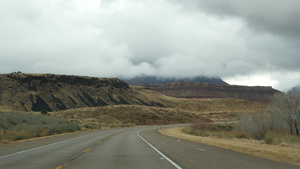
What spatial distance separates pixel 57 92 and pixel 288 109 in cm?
8544

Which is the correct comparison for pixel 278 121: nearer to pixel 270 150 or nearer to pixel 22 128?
pixel 270 150

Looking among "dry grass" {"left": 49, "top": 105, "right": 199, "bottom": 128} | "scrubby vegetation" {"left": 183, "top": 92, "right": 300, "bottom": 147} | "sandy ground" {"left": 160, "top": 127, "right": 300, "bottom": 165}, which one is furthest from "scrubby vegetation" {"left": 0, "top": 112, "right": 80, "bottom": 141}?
"dry grass" {"left": 49, "top": 105, "right": 199, "bottom": 128}

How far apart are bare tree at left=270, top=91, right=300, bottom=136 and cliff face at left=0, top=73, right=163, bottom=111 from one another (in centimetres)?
7424

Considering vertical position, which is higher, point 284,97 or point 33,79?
point 33,79

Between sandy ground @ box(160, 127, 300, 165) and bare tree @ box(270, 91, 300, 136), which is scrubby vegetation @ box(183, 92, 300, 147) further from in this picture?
sandy ground @ box(160, 127, 300, 165)

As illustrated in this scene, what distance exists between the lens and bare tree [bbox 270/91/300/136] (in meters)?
27.9

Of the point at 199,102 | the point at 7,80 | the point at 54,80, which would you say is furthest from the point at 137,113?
the point at 199,102

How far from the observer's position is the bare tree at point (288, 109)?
27881 millimetres

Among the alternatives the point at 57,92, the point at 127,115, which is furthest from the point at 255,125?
the point at 57,92

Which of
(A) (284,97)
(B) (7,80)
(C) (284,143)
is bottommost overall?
(C) (284,143)

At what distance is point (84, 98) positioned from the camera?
103 m

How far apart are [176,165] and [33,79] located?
101688 millimetres

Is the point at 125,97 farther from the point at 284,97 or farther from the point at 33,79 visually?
the point at 284,97

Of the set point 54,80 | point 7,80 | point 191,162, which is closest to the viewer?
point 191,162
